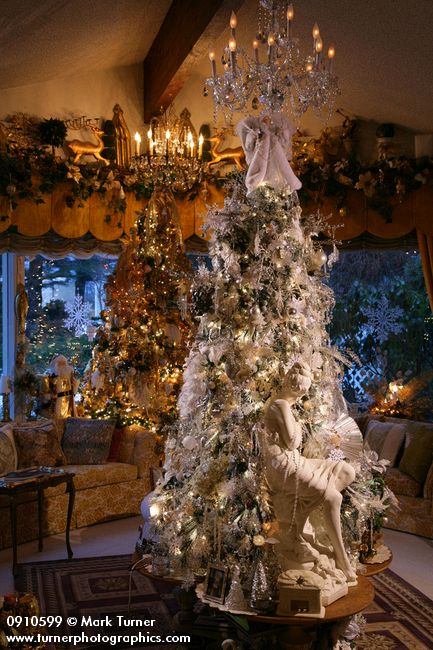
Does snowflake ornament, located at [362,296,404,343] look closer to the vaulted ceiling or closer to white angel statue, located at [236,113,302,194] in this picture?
the vaulted ceiling

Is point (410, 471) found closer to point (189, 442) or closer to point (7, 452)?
point (189, 442)

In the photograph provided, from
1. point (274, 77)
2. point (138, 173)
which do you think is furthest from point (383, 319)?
point (274, 77)

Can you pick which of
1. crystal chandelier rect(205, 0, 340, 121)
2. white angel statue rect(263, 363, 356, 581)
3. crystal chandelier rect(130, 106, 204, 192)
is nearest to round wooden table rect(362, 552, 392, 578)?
white angel statue rect(263, 363, 356, 581)

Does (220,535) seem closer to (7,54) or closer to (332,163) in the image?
(7,54)

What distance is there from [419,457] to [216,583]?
310cm

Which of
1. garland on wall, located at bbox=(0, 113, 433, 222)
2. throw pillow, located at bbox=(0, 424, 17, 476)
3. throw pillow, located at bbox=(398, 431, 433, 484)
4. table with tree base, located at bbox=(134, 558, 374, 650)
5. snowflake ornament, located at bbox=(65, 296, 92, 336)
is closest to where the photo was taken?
table with tree base, located at bbox=(134, 558, 374, 650)

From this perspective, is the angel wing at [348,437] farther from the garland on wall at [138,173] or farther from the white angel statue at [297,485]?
the garland on wall at [138,173]

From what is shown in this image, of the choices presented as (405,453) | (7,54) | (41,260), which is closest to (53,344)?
(41,260)

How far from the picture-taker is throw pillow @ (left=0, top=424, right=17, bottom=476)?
609cm

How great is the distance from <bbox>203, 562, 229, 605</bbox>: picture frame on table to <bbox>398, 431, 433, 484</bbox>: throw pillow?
299 cm

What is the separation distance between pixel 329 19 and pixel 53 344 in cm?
400

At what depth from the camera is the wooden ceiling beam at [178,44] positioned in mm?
5355

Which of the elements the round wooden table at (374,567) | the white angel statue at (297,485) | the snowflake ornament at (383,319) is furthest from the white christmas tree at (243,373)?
the snowflake ornament at (383,319)

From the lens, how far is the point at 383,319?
8.78m
